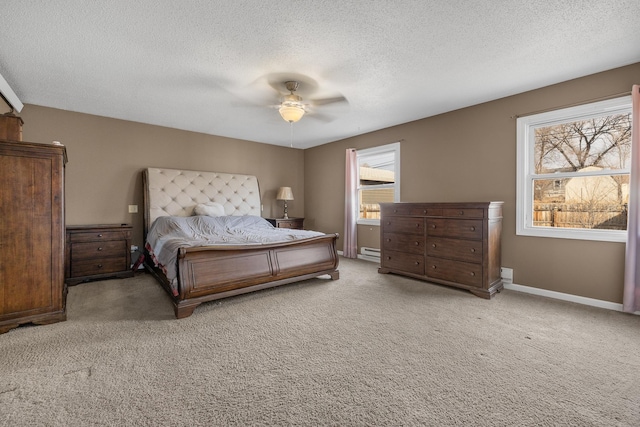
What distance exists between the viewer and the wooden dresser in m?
3.15

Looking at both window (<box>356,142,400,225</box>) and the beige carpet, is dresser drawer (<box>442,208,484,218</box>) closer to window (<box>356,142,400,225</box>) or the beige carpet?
the beige carpet

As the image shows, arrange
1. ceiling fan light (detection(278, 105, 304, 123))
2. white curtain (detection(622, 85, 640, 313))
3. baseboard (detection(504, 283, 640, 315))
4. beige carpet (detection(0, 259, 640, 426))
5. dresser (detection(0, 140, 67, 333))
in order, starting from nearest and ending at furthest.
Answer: beige carpet (detection(0, 259, 640, 426)) < dresser (detection(0, 140, 67, 333)) < white curtain (detection(622, 85, 640, 313)) < baseboard (detection(504, 283, 640, 315)) < ceiling fan light (detection(278, 105, 304, 123))

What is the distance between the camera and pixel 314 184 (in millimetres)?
6297

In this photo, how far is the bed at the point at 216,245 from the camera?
2.66m

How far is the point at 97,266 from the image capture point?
12.2 ft

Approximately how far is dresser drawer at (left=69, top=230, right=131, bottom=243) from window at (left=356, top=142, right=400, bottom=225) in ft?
12.4

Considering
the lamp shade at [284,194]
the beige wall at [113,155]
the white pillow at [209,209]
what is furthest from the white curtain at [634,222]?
the beige wall at [113,155]

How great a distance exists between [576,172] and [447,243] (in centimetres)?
153

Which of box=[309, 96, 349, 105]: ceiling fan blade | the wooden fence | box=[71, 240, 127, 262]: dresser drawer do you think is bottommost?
box=[71, 240, 127, 262]: dresser drawer

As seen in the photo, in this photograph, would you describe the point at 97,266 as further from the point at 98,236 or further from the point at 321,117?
the point at 321,117

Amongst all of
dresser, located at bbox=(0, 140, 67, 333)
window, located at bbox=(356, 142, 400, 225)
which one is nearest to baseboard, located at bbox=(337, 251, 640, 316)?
window, located at bbox=(356, 142, 400, 225)

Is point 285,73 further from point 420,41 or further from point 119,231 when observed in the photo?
point 119,231

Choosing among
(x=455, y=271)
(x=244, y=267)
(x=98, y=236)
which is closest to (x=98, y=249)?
(x=98, y=236)

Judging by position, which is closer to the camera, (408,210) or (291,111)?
(291,111)
